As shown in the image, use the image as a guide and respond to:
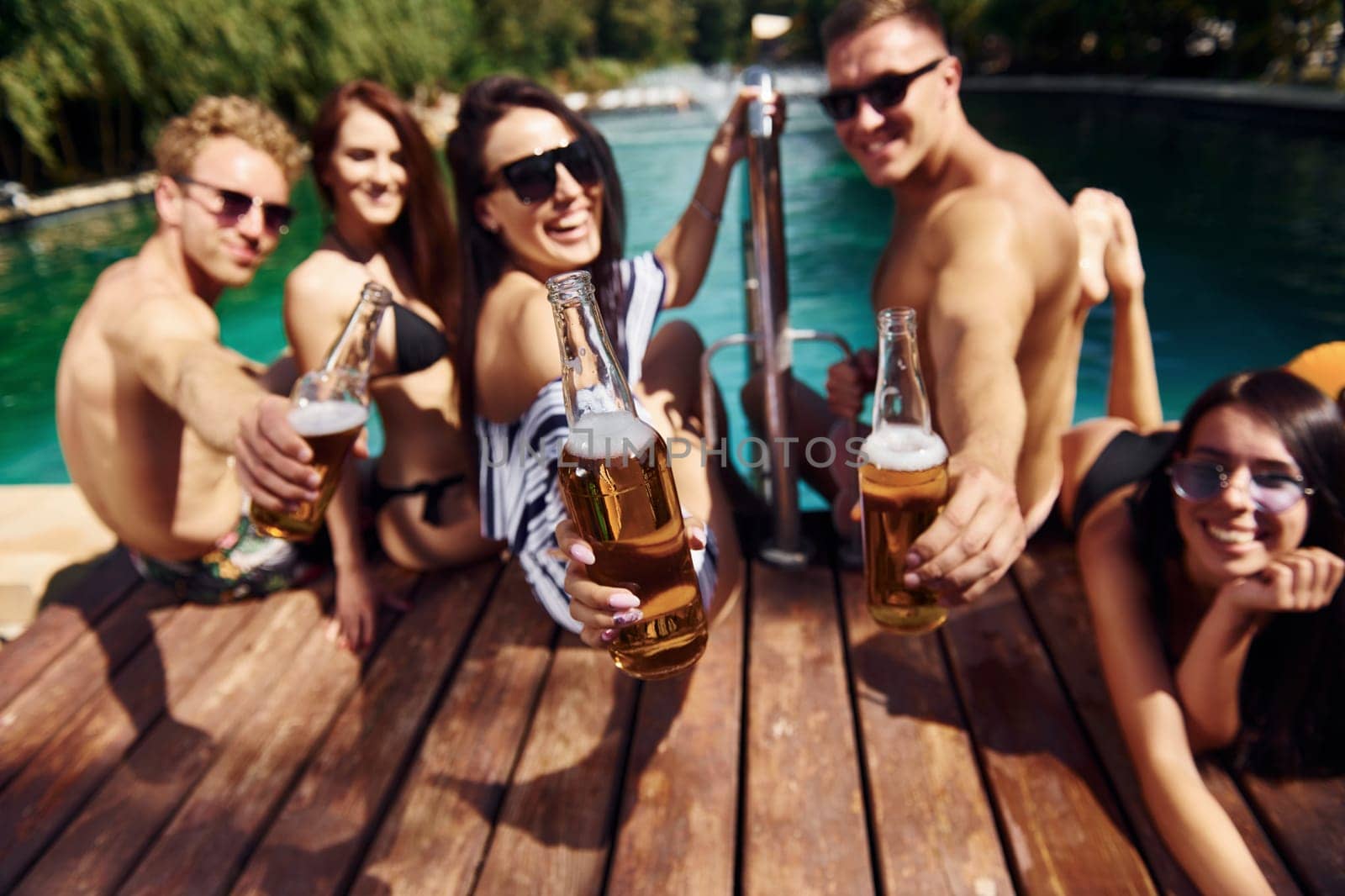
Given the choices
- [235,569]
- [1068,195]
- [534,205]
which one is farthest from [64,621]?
[1068,195]

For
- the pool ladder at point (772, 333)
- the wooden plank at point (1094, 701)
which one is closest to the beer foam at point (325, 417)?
the pool ladder at point (772, 333)

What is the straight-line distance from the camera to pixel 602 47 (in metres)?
69.1

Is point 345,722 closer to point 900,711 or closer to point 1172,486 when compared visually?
point 900,711

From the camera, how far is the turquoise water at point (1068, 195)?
27.6ft

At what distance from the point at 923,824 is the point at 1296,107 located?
18.4 metres

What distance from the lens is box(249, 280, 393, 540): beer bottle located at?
1.75 m

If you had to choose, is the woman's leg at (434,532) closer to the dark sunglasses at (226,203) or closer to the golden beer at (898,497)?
the dark sunglasses at (226,203)

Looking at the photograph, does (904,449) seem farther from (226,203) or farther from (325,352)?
(226,203)

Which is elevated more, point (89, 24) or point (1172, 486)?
point (89, 24)

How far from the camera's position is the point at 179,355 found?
2.34m

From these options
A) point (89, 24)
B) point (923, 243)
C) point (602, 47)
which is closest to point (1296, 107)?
point (923, 243)

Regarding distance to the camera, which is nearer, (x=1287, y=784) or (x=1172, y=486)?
(x=1287, y=784)

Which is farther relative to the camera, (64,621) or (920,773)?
(64,621)

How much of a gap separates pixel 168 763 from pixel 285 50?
19.4 m
